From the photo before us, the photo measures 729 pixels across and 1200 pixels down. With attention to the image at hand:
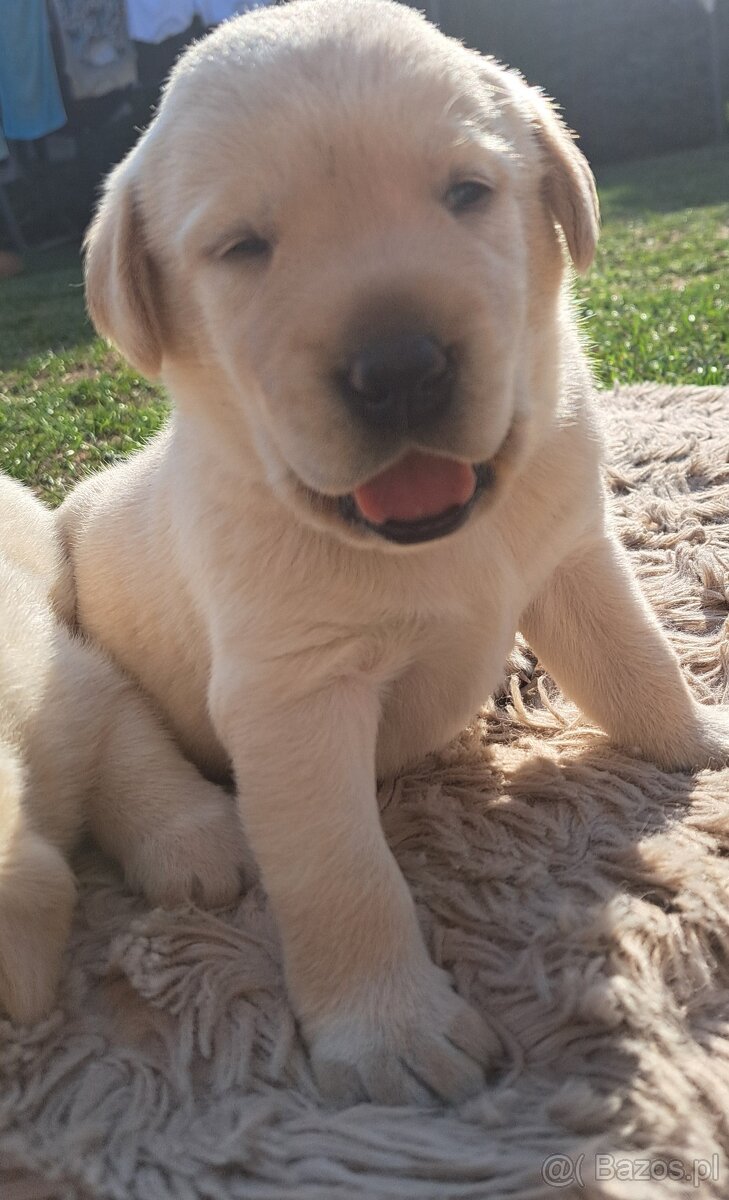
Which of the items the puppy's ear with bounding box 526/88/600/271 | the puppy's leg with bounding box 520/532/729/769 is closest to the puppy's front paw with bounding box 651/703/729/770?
the puppy's leg with bounding box 520/532/729/769

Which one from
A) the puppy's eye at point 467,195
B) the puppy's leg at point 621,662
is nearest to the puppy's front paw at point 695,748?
the puppy's leg at point 621,662

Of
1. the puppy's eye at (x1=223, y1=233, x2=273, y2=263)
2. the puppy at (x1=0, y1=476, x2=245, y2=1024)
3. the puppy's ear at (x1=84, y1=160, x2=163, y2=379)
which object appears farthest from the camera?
the puppy's ear at (x1=84, y1=160, x2=163, y2=379)

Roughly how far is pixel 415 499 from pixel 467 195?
1.64ft

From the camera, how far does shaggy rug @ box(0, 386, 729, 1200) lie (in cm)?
149

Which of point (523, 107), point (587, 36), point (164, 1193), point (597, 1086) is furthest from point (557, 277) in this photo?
point (587, 36)

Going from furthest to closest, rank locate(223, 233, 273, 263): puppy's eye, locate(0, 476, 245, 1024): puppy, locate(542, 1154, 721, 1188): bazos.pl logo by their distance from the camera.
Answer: locate(0, 476, 245, 1024): puppy
locate(223, 233, 273, 263): puppy's eye
locate(542, 1154, 721, 1188): bazos.pl logo

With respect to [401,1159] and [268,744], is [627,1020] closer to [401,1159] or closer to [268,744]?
[401,1159]

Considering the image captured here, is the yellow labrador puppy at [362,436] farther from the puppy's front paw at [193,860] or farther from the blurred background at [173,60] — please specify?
the blurred background at [173,60]

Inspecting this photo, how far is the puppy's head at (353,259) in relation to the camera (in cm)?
160

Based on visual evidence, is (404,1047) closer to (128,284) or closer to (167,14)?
(128,284)

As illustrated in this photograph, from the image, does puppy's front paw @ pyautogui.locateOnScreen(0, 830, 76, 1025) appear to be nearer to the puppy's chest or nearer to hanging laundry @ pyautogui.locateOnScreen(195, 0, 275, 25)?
the puppy's chest

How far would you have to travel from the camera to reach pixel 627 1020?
1.65 metres

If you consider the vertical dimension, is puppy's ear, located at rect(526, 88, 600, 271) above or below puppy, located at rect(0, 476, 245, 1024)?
above

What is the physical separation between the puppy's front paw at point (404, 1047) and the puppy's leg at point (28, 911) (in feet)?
1.49
